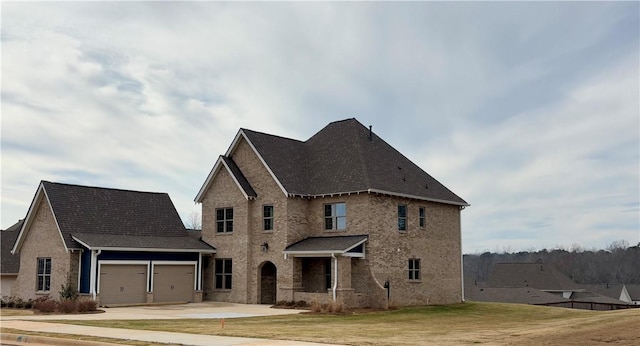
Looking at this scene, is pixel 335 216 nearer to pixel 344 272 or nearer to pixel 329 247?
pixel 329 247

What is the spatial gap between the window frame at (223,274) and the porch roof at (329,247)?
5.20 metres

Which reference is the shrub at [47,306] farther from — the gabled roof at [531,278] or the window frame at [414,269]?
the gabled roof at [531,278]

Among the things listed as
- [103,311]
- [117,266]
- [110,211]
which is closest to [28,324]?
[103,311]

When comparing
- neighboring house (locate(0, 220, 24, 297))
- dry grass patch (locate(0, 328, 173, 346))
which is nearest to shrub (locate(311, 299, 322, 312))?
dry grass patch (locate(0, 328, 173, 346))

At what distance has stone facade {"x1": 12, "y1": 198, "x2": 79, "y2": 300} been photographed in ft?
119

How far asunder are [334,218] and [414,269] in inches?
228

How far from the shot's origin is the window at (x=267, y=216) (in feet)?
128

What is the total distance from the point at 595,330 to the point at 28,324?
19335 mm

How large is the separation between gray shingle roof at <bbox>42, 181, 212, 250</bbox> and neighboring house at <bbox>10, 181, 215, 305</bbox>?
0.06 meters

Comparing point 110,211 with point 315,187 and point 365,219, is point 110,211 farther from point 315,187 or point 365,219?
point 365,219

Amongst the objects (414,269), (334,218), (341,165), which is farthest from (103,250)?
(414,269)

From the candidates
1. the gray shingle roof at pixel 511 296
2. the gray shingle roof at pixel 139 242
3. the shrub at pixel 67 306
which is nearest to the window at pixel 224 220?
the gray shingle roof at pixel 139 242

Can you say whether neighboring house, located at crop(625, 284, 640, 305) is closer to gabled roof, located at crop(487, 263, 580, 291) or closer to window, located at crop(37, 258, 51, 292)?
gabled roof, located at crop(487, 263, 580, 291)

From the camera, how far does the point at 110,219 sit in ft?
131
